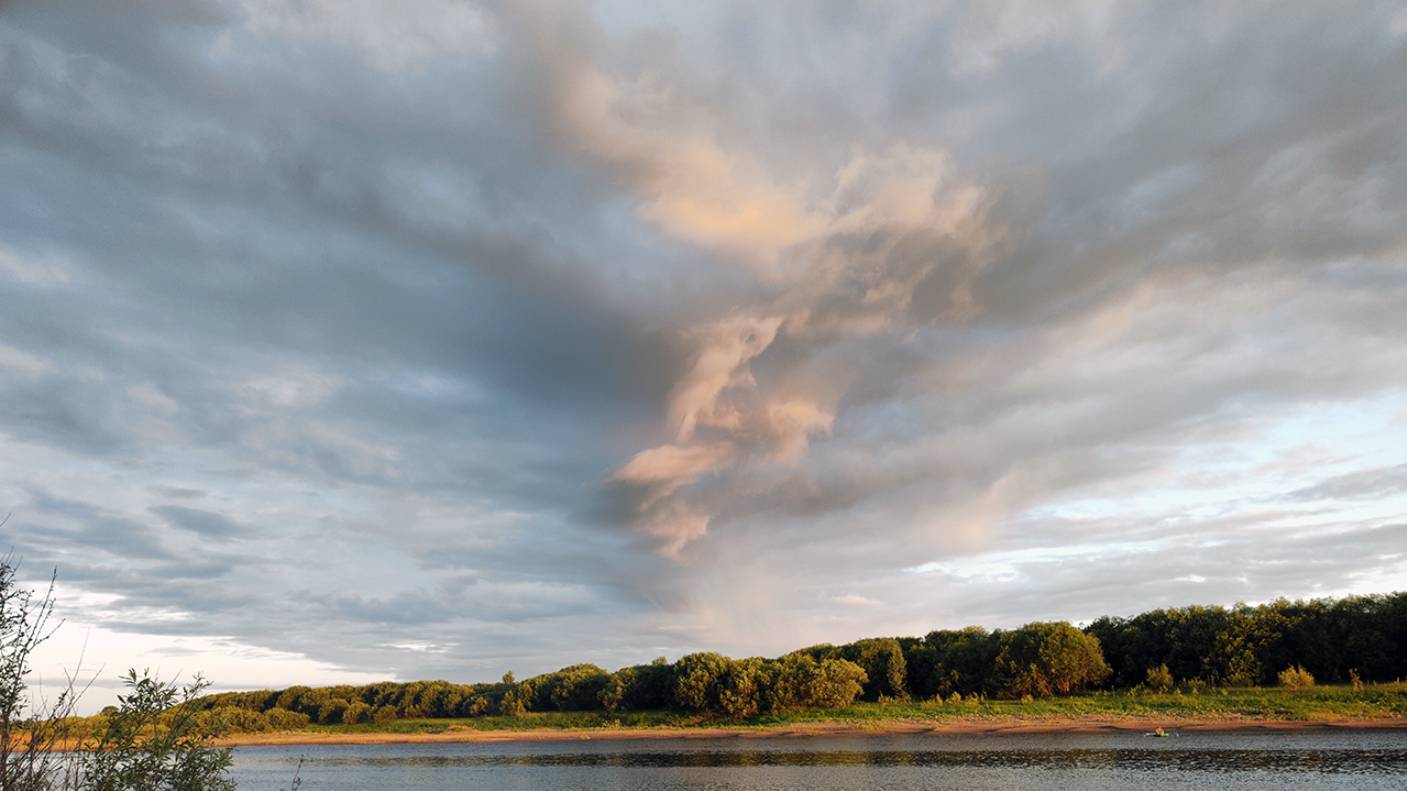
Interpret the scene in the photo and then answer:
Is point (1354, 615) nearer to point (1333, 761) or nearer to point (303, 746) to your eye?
point (1333, 761)

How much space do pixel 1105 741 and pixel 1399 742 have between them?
83.2ft

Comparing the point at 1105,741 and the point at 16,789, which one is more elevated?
the point at 16,789

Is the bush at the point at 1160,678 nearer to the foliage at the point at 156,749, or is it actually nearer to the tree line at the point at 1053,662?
the tree line at the point at 1053,662

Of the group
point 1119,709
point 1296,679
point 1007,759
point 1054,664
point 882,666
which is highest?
point 882,666

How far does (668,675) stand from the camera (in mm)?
162500

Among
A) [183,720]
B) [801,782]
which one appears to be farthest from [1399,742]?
[183,720]

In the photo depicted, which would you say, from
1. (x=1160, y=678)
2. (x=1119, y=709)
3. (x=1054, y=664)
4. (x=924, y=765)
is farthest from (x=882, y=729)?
(x=924, y=765)

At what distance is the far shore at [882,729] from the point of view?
8544 centimetres

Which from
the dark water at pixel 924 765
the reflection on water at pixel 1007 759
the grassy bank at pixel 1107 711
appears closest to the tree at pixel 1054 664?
the grassy bank at pixel 1107 711

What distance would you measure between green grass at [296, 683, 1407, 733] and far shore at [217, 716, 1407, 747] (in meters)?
1.37

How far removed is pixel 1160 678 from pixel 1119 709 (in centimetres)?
1007

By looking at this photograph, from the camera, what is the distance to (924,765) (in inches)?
2965

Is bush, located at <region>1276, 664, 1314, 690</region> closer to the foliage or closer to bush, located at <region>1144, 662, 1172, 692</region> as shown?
bush, located at <region>1144, 662, 1172, 692</region>

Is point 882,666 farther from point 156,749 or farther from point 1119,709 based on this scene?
point 156,749
